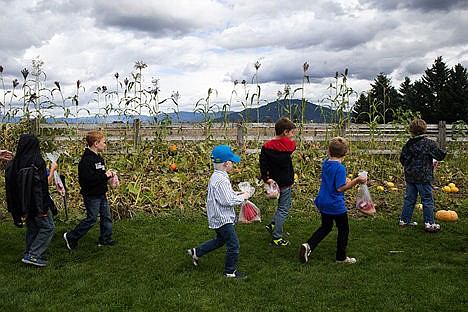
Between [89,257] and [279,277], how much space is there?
2135 mm

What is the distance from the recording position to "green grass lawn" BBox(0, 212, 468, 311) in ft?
12.2

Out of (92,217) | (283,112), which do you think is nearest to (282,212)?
(92,217)

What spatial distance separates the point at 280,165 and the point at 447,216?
2783mm

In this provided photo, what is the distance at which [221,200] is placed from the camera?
163 inches

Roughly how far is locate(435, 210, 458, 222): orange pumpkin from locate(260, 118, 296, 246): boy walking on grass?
250 centimetres

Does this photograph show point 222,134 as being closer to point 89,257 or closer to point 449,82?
point 89,257

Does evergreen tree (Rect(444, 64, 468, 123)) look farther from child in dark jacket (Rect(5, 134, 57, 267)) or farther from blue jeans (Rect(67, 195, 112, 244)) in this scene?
child in dark jacket (Rect(5, 134, 57, 267))

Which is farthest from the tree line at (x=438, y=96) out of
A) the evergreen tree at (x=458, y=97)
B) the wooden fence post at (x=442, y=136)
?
the wooden fence post at (x=442, y=136)

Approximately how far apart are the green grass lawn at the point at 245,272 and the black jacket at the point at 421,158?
72 cm

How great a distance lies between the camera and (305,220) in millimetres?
6422

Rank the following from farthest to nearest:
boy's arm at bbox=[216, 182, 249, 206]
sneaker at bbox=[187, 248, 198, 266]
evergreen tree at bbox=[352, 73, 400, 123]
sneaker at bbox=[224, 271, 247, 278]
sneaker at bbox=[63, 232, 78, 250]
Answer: evergreen tree at bbox=[352, 73, 400, 123] → sneaker at bbox=[63, 232, 78, 250] → sneaker at bbox=[187, 248, 198, 266] → sneaker at bbox=[224, 271, 247, 278] → boy's arm at bbox=[216, 182, 249, 206]

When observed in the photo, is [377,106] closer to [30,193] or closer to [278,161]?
[278,161]

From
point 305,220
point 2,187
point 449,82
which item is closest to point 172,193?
point 305,220

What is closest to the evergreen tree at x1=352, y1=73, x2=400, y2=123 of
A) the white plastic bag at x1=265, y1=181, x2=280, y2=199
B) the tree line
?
the tree line
